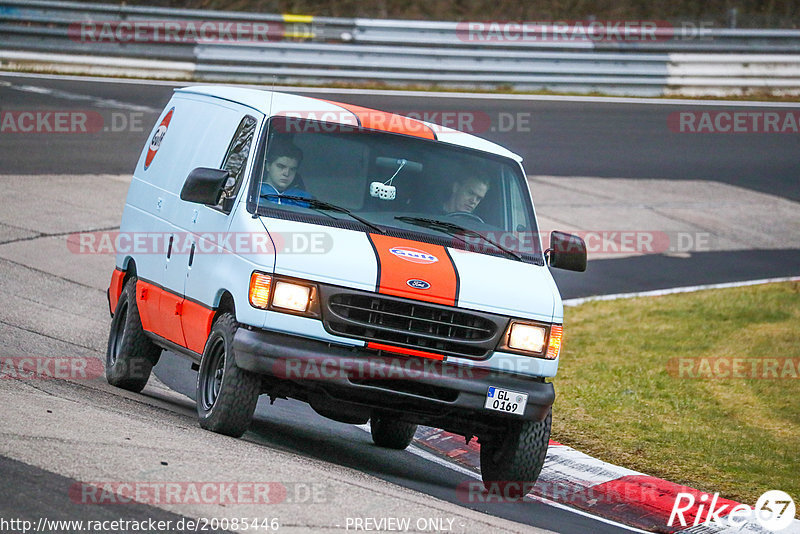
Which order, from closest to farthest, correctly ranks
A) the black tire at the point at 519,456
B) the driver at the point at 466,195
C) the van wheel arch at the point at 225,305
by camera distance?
the van wheel arch at the point at 225,305, the black tire at the point at 519,456, the driver at the point at 466,195

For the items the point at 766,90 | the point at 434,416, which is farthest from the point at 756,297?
the point at 766,90

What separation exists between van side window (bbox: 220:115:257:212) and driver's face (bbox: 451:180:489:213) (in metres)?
1.34

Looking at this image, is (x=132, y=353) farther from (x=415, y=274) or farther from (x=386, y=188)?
(x=415, y=274)

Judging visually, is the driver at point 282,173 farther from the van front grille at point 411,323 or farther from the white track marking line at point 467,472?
the white track marking line at point 467,472

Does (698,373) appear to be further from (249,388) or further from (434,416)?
(249,388)

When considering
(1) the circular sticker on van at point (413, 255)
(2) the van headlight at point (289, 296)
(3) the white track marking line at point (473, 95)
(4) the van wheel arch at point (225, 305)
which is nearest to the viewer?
(2) the van headlight at point (289, 296)

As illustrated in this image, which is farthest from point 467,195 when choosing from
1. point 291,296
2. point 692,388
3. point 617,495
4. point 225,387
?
point 692,388

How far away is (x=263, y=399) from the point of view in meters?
9.85

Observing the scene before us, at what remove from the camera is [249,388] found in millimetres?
6957

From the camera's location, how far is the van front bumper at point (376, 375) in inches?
267

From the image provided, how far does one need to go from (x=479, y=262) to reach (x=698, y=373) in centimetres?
477

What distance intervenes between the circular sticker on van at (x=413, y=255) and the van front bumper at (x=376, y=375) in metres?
0.56

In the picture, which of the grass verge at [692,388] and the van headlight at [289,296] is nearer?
the van headlight at [289,296]

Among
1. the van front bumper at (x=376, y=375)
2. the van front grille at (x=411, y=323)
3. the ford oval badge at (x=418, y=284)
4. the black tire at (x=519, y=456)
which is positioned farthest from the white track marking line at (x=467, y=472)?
the ford oval badge at (x=418, y=284)
